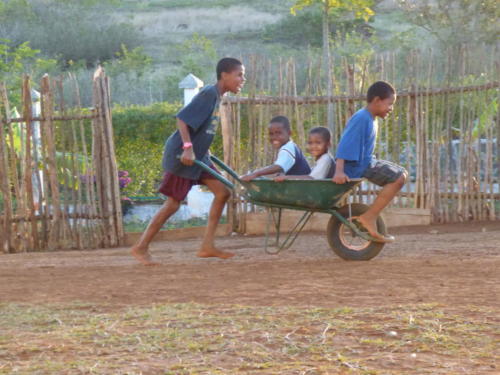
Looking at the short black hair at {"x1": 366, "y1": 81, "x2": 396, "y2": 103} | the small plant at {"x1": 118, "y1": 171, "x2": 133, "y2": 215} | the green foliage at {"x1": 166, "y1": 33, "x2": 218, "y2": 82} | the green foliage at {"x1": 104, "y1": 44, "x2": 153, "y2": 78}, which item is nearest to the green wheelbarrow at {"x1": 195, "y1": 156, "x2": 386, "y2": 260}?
the short black hair at {"x1": 366, "y1": 81, "x2": 396, "y2": 103}

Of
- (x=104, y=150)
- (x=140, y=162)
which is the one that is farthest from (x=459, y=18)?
(x=104, y=150)

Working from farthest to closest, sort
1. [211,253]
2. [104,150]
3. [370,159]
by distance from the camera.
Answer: [104,150], [211,253], [370,159]

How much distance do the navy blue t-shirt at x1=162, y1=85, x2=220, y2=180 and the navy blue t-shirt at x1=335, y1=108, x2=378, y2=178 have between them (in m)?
0.90

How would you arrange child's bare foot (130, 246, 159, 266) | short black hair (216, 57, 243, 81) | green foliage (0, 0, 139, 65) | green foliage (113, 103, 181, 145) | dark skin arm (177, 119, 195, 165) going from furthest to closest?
green foliage (0, 0, 139, 65) → green foliage (113, 103, 181, 145) → child's bare foot (130, 246, 159, 266) → short black hair (216, 57, 243, 81) → dark skin arm (177, 119, 195, 165)

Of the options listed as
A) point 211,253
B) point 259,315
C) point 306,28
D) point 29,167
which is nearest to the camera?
point 259,315

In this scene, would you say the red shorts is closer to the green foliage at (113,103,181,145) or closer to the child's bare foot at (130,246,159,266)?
the child's bare foot at (130,246,159,266)

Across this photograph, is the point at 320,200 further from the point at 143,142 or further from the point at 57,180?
the point at 143,142

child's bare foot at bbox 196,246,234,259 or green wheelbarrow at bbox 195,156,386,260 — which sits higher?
green wheelbarrow at bbox 195,156,386,260

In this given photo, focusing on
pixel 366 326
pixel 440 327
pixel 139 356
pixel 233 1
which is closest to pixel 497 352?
pixel 440 327

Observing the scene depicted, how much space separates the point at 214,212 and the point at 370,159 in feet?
3.86

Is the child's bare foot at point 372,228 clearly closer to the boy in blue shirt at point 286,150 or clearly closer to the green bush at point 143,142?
the boy in blue shirt at point 286,150

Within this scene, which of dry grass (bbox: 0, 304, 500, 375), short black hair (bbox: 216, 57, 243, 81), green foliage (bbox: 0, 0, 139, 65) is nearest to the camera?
dry grass (bbox: 0, 304, 500, 375)

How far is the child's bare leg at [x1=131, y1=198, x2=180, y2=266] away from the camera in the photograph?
18.5 feet

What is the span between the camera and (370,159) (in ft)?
17.9
